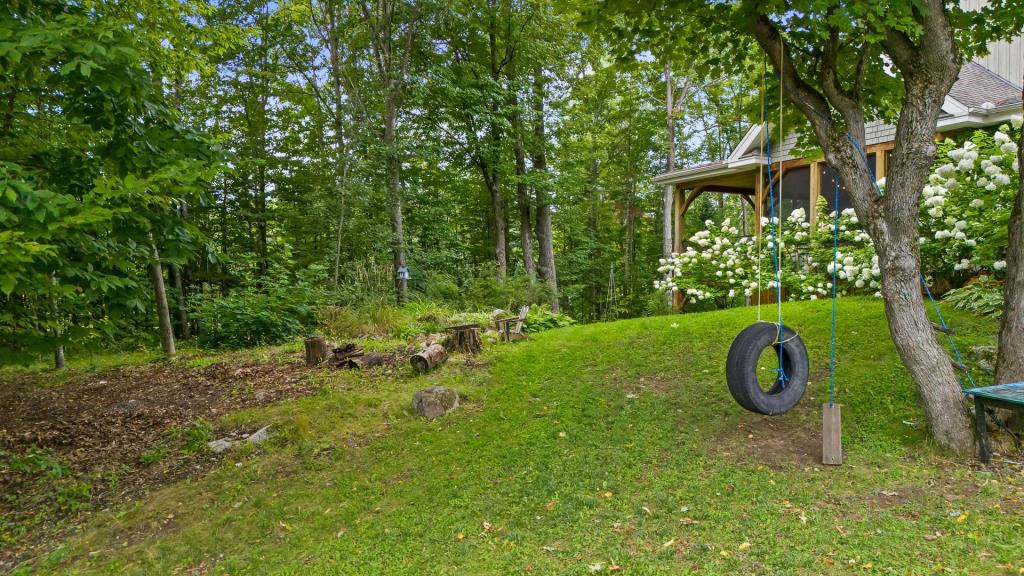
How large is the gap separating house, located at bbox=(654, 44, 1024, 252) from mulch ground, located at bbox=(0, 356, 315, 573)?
23.2ft

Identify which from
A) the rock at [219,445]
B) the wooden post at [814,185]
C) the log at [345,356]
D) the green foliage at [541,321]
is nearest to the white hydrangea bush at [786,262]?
the wooden post at [814,185]

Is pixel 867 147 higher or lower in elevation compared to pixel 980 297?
higher

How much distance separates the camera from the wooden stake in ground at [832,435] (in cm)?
333

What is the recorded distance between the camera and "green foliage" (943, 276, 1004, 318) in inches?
215

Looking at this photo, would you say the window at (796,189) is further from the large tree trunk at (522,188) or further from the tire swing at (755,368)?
the tire swing at (755,368)

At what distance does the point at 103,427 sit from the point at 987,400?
22.4 feet

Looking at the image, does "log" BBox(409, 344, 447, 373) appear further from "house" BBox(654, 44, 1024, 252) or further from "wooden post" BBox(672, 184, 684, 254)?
"wooden post" BBox(672, 184, 684, 254)

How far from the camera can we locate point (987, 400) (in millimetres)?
3107

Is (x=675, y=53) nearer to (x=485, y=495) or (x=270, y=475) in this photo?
(x=485, y=495)

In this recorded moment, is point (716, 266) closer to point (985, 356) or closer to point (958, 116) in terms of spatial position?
point (958, 116)

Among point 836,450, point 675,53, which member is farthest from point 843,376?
point 675,53

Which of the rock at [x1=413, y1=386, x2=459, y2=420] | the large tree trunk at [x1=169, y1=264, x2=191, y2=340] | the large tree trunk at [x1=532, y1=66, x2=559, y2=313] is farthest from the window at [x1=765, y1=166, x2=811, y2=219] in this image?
the large tree trunk at [x1=169, y1=264, x2=191, y2=340]

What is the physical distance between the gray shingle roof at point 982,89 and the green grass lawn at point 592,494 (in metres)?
5.04

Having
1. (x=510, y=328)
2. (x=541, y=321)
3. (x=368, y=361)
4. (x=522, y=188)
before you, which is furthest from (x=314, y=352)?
(x=522, y=188)
